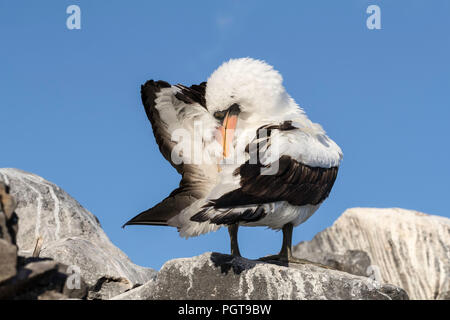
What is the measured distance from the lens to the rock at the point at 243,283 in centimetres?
774

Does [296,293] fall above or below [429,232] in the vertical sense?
above

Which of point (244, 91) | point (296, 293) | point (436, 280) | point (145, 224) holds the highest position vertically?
point (244, 91)

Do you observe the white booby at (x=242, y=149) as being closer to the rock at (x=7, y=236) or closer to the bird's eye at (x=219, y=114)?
the bird's eye at (x=219, y=114)

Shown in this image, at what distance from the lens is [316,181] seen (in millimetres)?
9297

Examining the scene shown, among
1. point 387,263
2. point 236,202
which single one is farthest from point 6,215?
point 387,263

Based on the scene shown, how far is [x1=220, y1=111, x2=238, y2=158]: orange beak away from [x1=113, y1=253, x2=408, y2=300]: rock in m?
1.69

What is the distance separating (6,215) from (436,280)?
17.7 m

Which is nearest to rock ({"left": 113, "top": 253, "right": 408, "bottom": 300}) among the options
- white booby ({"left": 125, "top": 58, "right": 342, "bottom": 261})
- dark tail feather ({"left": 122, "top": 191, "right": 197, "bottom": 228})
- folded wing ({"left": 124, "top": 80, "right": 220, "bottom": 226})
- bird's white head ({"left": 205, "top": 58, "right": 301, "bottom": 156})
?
white booby ({"left": 125, "top": 58, "right": 342, "bottom": 261})

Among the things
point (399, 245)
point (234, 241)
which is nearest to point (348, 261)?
point (399, 245)

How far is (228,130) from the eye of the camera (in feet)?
30.6

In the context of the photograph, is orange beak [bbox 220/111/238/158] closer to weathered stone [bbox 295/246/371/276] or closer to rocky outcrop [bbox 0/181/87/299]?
rocky outcrop [bbox 0/181/87/299]

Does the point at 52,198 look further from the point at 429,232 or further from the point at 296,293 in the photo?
the point at 429,232

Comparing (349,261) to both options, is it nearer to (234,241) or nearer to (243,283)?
(234,241)
